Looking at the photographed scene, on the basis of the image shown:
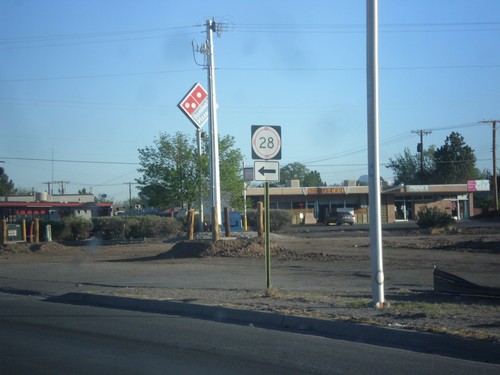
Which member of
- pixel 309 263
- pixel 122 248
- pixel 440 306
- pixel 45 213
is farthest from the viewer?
pixel 45 213

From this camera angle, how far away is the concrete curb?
29.3ft

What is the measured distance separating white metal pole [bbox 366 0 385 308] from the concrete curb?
1838mm

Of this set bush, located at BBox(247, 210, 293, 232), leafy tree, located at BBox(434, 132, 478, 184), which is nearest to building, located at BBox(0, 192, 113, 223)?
bush, located at BBox(247, 210, 293, 232)

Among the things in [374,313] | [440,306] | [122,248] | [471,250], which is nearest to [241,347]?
[374,313]

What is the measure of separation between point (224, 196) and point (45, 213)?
22666mm

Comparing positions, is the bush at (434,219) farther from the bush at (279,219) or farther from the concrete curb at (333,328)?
the concrete curb at (333,328)

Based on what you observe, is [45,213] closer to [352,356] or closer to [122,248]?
[122,248]

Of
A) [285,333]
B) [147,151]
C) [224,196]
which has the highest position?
[147,151]

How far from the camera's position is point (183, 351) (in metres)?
9.37

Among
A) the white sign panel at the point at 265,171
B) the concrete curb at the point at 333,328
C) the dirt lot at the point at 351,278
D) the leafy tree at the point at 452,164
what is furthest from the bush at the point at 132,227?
the leafy tree at the point at 452,164

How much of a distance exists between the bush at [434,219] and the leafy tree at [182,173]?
13174 millimetres

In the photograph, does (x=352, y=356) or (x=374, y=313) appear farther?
(x=374, y=313)

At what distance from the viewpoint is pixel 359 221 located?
72.6 m

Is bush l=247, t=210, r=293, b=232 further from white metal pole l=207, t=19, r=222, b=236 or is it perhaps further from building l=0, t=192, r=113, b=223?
white metal pole l=207, t=19, r=222, b=236
